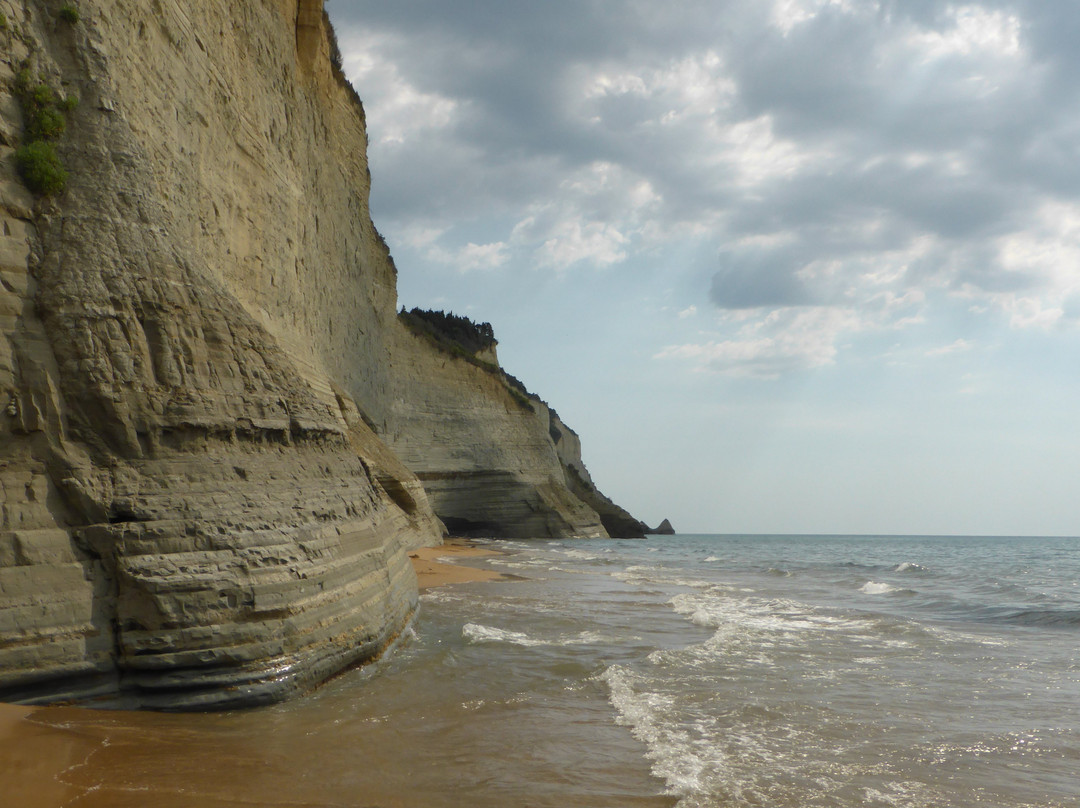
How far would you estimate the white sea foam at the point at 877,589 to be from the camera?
1683 cm

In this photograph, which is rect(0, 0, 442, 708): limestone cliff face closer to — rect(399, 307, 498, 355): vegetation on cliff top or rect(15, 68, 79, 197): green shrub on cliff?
rect(15, 68, 79, 197): green shrub on cliff

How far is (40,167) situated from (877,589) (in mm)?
17920

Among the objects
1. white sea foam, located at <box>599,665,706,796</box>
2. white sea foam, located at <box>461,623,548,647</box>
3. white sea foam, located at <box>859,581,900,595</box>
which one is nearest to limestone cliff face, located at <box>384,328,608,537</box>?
white sea foam, located at <box>859,581,900,595</box>

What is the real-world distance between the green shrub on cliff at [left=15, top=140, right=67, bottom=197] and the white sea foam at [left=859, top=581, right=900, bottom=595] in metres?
16.9

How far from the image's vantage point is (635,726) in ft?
18.5

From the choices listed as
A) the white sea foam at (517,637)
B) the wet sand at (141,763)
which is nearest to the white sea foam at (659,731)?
the white sea foam at (517,637)

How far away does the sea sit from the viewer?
4.29 metres

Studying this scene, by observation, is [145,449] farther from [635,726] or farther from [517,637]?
[517,637]

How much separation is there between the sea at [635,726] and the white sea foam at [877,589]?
600 centimetres

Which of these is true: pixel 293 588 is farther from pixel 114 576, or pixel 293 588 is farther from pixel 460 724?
pixel 460 724

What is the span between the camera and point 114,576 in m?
5.14

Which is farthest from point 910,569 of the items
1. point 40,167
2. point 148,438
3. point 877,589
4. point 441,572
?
point 40,167

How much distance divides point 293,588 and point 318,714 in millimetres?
978

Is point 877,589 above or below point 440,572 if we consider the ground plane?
below
